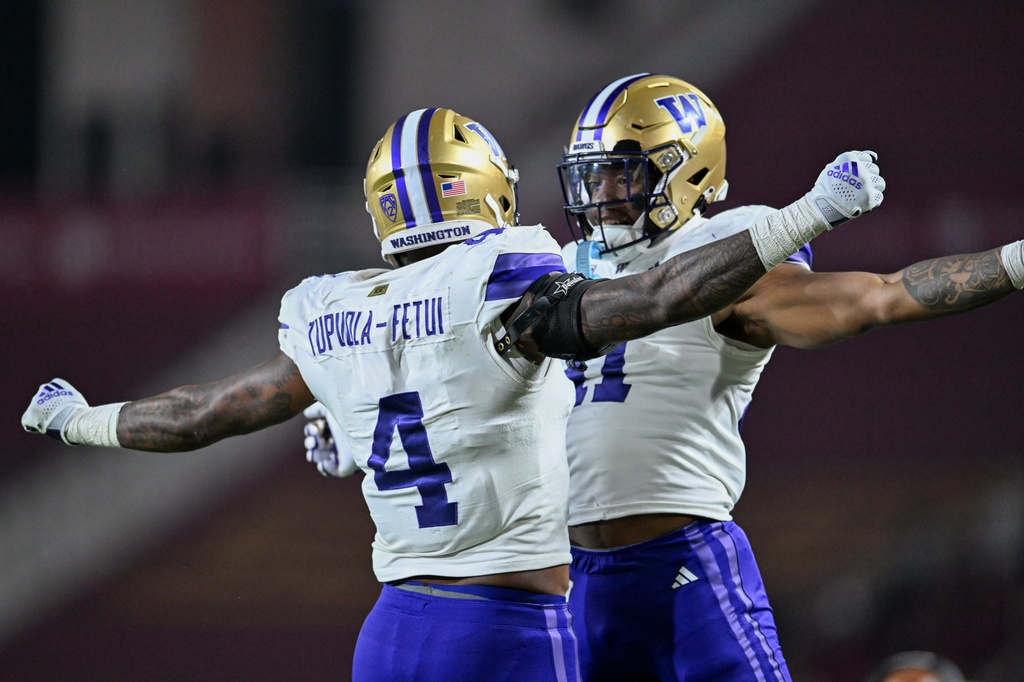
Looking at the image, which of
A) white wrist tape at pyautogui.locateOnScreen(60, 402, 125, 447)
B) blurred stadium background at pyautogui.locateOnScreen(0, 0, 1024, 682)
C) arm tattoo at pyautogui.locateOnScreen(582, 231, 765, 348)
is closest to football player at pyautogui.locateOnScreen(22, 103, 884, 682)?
arm tattoo at pyautogui.locateOnScreen(582, 231, 765, 348)

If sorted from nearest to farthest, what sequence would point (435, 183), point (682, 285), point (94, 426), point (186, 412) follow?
1. point (682, 285)
2. point (435, 183)
3. point (186, 412)
4. point (94, 426)

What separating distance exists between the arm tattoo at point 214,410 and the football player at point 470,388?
183mm

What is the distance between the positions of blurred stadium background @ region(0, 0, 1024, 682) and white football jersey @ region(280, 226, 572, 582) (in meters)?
3.97

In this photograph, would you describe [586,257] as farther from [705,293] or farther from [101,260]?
[101,260]

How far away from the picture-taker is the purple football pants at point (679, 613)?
235 centimetres

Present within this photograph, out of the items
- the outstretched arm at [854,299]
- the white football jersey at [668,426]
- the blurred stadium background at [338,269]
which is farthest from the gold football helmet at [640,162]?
the blurred stadium background at [338,269]

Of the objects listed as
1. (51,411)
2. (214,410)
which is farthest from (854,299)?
(51,411)

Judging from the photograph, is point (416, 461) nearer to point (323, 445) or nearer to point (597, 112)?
point (323, 445)

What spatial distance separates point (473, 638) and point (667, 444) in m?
0.70

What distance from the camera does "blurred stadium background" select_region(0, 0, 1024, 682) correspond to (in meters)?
5.91

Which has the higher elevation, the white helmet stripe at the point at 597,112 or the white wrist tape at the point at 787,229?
the white helmet stripe at the point at 597,112

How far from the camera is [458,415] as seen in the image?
2035 millimetres

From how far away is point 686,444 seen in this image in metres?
2.48

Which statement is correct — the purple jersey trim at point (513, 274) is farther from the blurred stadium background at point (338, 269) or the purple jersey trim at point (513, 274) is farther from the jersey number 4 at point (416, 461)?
the blurred stadium background at point (338, 269)
